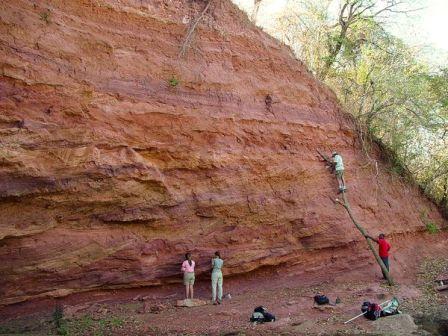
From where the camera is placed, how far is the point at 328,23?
52.7ft

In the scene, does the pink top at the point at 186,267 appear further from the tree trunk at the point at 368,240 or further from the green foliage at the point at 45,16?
the green foliage at the point at 45,16

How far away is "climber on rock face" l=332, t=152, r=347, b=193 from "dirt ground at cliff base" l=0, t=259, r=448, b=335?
8.20ft

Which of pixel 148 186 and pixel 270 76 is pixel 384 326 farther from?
pixel 270 76

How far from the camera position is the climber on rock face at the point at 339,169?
1170cm

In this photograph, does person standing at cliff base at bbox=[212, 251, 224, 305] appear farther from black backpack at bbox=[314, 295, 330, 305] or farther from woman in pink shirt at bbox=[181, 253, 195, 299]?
black backpack at bbox=[314, 295, 330, 305]

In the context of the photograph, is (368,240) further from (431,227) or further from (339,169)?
(431,227)

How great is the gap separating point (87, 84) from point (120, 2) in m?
2.11

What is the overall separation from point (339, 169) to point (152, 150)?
5243 millimetres

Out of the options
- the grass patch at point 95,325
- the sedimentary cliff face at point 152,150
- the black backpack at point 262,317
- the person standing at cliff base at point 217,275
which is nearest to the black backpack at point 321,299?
the black backpack at point 262,317

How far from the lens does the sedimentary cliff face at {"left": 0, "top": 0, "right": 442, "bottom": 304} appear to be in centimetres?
779

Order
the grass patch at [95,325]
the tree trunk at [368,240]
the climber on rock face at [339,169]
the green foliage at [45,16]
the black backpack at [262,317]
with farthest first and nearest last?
the climber on rock face at [339,169] < the tree trunk at [368,240] < the black backpack at [262,317] < the green foliage at [45,16] < the grass patch at [95,325]

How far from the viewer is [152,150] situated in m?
9.07

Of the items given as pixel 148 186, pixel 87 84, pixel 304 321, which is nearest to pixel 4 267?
pixel 148 186

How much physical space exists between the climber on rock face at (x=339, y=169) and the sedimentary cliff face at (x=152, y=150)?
25cm
